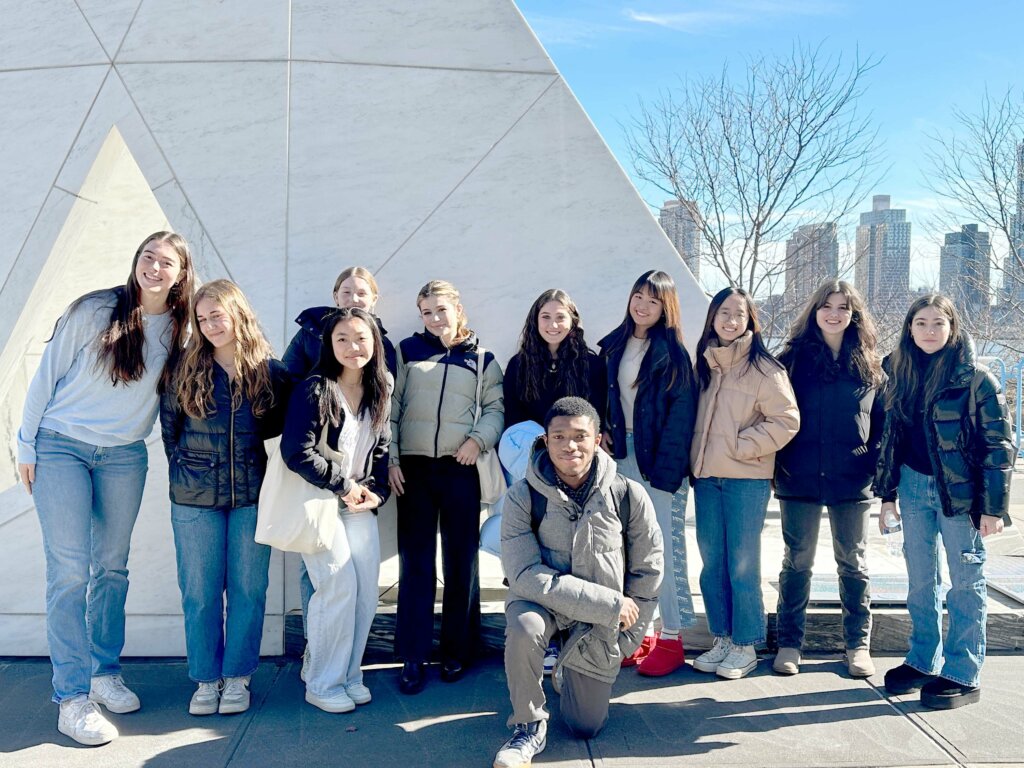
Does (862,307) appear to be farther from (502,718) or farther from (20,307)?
(20,307)

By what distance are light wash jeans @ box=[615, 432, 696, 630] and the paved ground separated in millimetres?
285

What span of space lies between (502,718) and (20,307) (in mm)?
3186

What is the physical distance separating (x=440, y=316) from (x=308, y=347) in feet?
2.02

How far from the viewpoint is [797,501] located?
408 centimetres

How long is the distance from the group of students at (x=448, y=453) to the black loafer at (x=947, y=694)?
1cm

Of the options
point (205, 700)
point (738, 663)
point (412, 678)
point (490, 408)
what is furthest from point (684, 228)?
point (205, 700)

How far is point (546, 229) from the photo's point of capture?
4.69m

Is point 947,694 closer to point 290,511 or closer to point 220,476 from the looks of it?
point 290,511

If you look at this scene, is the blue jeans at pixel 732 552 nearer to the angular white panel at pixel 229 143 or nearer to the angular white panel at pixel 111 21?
the angular white panel at pixel 229 143

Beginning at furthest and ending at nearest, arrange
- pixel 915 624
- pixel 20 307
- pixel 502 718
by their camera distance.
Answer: pixel 20 307 → pixel 915 624 → pixel 502 718

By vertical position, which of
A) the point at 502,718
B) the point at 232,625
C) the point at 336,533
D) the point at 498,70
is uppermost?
the point at 498,70

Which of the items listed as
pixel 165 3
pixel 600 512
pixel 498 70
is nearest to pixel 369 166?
pixel 498 70

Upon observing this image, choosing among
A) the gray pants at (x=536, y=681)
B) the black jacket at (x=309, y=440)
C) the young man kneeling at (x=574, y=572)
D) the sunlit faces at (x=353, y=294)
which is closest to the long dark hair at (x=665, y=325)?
the young man kneeling at (x=574, y=572)

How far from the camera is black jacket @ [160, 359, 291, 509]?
357 cm
